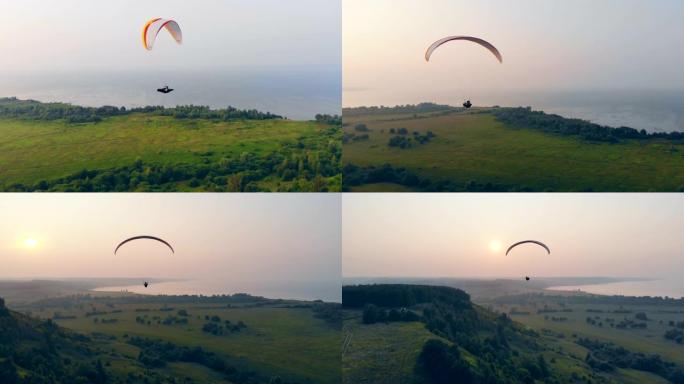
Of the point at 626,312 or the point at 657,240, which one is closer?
the point at 657,240

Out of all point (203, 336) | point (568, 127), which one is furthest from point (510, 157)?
point (203, 336)

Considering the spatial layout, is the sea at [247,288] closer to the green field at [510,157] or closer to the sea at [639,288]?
the green field at [510,157]

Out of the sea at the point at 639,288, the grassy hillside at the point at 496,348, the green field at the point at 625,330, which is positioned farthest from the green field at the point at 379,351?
the sea at the point at 639,288

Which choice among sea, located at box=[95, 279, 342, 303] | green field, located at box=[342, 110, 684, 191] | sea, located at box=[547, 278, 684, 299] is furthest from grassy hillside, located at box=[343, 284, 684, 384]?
green field, located at box=[342, 110, 684, 191]

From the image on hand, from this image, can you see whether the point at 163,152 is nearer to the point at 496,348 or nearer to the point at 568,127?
the point at 496,348

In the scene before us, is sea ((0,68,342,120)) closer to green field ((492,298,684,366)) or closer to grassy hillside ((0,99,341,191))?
grassy hillside ((0,99,341,191))

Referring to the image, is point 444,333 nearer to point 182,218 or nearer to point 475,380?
point 475,380

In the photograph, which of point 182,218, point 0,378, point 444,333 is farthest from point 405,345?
point 0,378
